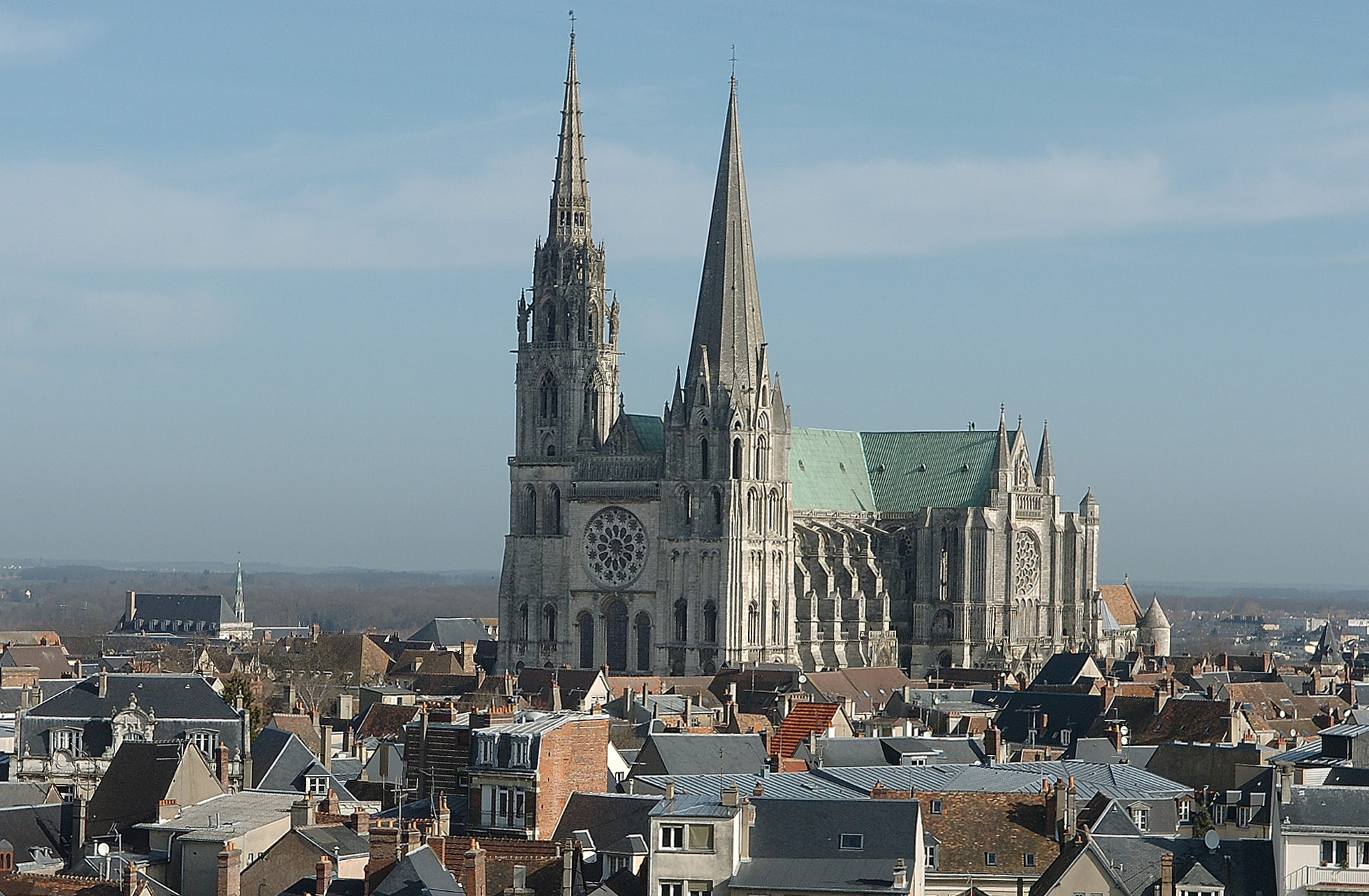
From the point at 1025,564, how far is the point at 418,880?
416 feet

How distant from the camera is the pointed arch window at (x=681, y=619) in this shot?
511 feet

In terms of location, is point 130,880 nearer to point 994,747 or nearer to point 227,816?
point 227,816

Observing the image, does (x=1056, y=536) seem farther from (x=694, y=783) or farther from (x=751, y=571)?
(x=694, y=783)

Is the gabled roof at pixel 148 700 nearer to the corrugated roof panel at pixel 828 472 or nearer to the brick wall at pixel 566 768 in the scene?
the brick wall at pixel 566 768

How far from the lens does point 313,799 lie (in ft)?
194

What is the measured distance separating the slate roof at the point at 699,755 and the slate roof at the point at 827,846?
1710 cm

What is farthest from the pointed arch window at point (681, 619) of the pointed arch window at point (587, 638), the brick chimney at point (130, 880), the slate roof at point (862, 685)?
the brick chimney at point (130, 880)

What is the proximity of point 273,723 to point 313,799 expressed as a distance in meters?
25.7

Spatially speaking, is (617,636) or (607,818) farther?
(617,636)

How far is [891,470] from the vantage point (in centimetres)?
17400

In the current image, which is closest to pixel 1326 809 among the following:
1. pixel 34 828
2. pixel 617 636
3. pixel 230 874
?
pixel 230 874

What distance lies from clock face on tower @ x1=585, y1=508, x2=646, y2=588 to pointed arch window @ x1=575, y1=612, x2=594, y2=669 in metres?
2.35

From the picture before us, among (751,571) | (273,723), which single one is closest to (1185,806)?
(273,723)

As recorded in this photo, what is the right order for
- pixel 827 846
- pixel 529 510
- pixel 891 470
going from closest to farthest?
pixel 827 846 → pixel 529 510 → pixel 891 470
